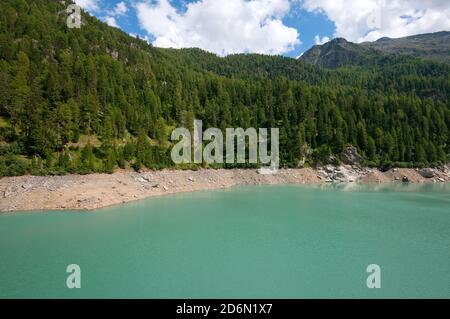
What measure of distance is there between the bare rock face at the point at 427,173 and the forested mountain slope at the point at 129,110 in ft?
11.3

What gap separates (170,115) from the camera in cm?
8050

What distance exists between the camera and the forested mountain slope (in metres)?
51.0

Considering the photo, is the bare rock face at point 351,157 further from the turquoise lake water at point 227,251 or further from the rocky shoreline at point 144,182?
the turquoise lake water at point 227,251

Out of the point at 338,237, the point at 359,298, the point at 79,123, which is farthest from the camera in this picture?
the point at 79,123

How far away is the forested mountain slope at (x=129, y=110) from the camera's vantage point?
167ft

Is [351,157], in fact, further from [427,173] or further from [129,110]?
[129,110]

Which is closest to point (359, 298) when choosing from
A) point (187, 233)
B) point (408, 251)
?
point (408, 251)

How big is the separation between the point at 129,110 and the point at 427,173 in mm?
69055

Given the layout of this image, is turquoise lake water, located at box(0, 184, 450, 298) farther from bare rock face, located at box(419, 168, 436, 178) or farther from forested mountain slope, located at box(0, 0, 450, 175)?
bare rock face, located at box(419, 168, 436, 178)

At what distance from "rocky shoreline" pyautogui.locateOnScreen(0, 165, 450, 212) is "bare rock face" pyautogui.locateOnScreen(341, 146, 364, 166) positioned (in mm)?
1448

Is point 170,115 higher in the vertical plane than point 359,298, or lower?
higher

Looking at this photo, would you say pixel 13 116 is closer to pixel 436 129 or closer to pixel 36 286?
pixel 36 286

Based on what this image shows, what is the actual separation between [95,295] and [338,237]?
61.5ft

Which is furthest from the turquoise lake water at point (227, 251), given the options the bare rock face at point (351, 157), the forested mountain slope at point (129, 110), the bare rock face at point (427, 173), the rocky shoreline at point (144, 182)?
the bare rock face at point (427, 173)
